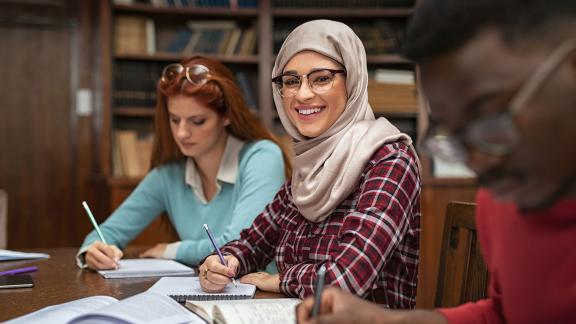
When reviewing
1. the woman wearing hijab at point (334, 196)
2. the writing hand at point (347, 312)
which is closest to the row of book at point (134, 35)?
the woman wearing hijab at point (334, 196)

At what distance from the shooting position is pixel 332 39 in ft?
5.11

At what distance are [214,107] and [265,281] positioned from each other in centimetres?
91

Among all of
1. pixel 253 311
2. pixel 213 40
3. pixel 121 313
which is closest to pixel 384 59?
pixel 213 40

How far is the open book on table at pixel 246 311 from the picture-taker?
1.06m

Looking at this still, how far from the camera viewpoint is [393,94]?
13.2 feet

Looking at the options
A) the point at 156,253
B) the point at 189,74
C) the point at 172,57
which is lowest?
the point at 156,253

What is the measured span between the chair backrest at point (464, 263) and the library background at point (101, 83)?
2.29 meters

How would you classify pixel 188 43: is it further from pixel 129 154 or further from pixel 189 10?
pixel 129 154

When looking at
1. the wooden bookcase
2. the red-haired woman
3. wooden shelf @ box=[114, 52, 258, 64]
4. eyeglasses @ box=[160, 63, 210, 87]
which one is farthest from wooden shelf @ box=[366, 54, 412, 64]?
eyeglasses @ box=[160, 63, 210, 87]

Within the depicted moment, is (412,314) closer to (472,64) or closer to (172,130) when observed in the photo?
(472,64)

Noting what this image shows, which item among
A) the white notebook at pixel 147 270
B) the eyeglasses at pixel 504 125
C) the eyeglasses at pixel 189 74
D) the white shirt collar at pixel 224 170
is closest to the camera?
the eyeglasses at pixel 504 125

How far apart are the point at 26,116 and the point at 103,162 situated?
22.6 inches

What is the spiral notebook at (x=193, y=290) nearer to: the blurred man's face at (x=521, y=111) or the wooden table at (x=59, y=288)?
the wooden table at (x=59, y=288)

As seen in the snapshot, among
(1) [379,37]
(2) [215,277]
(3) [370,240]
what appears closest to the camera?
(3) [370,240]
